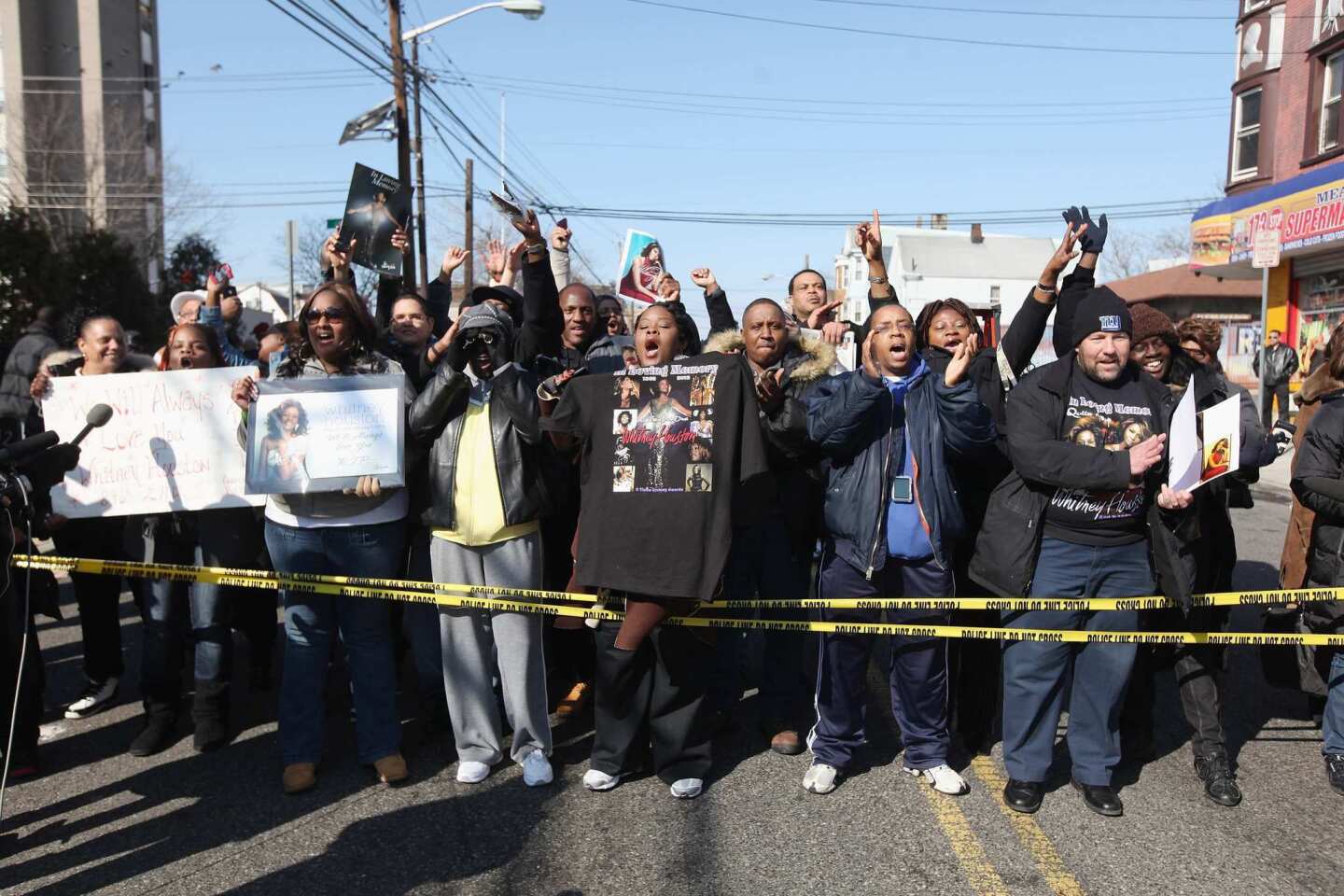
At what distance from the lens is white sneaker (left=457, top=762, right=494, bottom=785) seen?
4785mm

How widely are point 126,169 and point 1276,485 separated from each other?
32.9 meters

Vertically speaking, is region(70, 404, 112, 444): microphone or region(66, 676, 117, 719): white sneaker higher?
region(70, 404, 112, 444): microphone

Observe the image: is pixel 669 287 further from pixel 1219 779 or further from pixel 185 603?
pixel 1219 779

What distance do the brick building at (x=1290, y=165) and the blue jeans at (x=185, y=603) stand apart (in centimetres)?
1962

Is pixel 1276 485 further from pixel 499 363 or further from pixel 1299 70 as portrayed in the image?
pixel 499 363

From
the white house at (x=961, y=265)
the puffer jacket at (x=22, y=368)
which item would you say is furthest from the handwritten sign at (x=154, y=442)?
the white house at (x=961, y=265)

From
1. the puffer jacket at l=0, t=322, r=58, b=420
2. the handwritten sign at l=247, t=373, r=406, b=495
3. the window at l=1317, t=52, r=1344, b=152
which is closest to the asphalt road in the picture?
the handwritten sign at l=247, t=373, r=406, b=495

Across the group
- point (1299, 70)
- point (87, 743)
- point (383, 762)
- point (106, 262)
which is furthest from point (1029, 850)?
point (1299, 70)

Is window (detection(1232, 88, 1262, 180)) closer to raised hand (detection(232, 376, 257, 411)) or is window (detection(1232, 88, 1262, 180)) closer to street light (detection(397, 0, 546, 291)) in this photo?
street light (detection(397, 0, 546, 291))

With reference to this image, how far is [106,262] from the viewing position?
63.1 feet

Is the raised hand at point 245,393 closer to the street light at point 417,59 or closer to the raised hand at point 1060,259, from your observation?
the raised hand at point 1060,259

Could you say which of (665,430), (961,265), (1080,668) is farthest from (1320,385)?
(961,265)

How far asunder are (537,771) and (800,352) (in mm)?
2296

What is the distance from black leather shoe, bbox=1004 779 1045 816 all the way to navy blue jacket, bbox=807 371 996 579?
99cm
